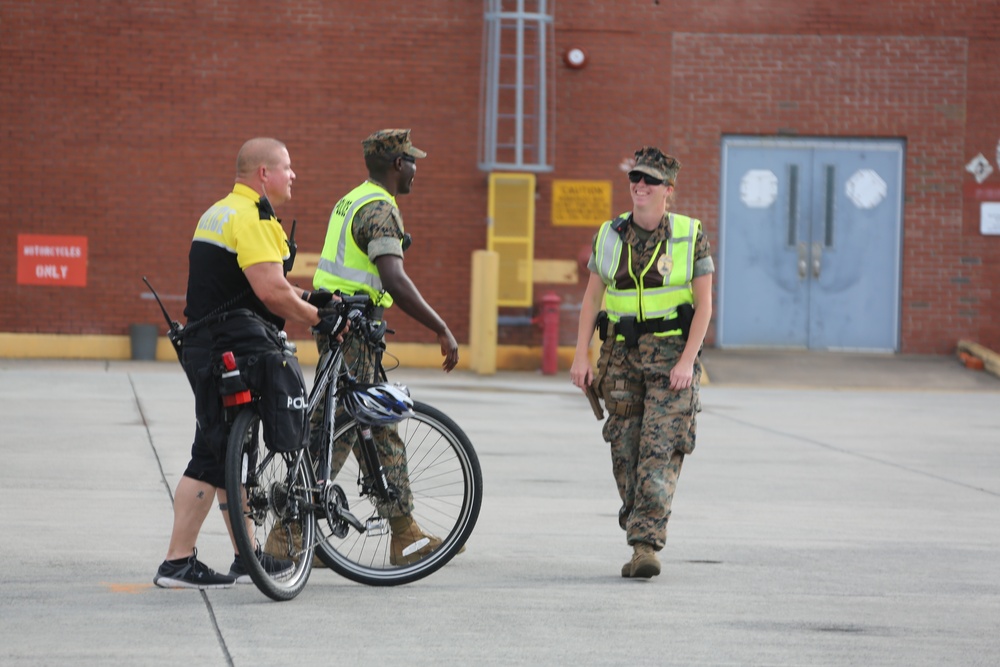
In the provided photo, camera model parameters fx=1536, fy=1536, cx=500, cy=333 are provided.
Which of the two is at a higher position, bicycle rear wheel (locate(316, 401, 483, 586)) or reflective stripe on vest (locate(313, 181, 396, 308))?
reflective stripe on vest (locate(313, 181, 396, 308))

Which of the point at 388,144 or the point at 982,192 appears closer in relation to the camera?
the point at 388,144

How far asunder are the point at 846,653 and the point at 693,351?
5.45 ft

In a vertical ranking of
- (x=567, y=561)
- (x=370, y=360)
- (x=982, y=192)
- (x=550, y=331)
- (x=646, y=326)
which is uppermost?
(x=982, y=192)

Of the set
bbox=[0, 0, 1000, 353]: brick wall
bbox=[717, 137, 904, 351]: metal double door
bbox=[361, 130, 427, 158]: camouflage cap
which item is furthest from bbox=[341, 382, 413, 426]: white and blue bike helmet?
bbox=[717, 137, 904, 351]: metal double door

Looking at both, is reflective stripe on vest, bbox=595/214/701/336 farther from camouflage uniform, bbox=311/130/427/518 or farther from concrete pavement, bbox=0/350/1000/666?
concrete pavement, bbox=0/350/1000/666

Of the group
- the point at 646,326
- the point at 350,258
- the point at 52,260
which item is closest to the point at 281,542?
the point at 350,258

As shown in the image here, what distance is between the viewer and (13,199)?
18.5 meters

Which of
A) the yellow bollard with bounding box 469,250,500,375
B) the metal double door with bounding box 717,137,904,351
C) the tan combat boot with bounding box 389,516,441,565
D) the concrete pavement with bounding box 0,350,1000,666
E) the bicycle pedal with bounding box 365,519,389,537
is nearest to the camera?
the concrete pavement with bounding box 0,350,1000,666

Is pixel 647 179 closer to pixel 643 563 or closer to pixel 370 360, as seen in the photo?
pixel 370 360

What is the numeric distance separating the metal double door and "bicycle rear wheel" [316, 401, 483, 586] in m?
13.4

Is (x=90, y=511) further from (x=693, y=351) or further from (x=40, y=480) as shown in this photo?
(x=693, y=351)

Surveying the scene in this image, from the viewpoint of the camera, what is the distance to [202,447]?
5.99 meters

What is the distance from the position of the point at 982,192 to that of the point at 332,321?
15183 mm

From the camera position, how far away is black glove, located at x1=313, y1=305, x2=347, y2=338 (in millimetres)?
A: 6121
